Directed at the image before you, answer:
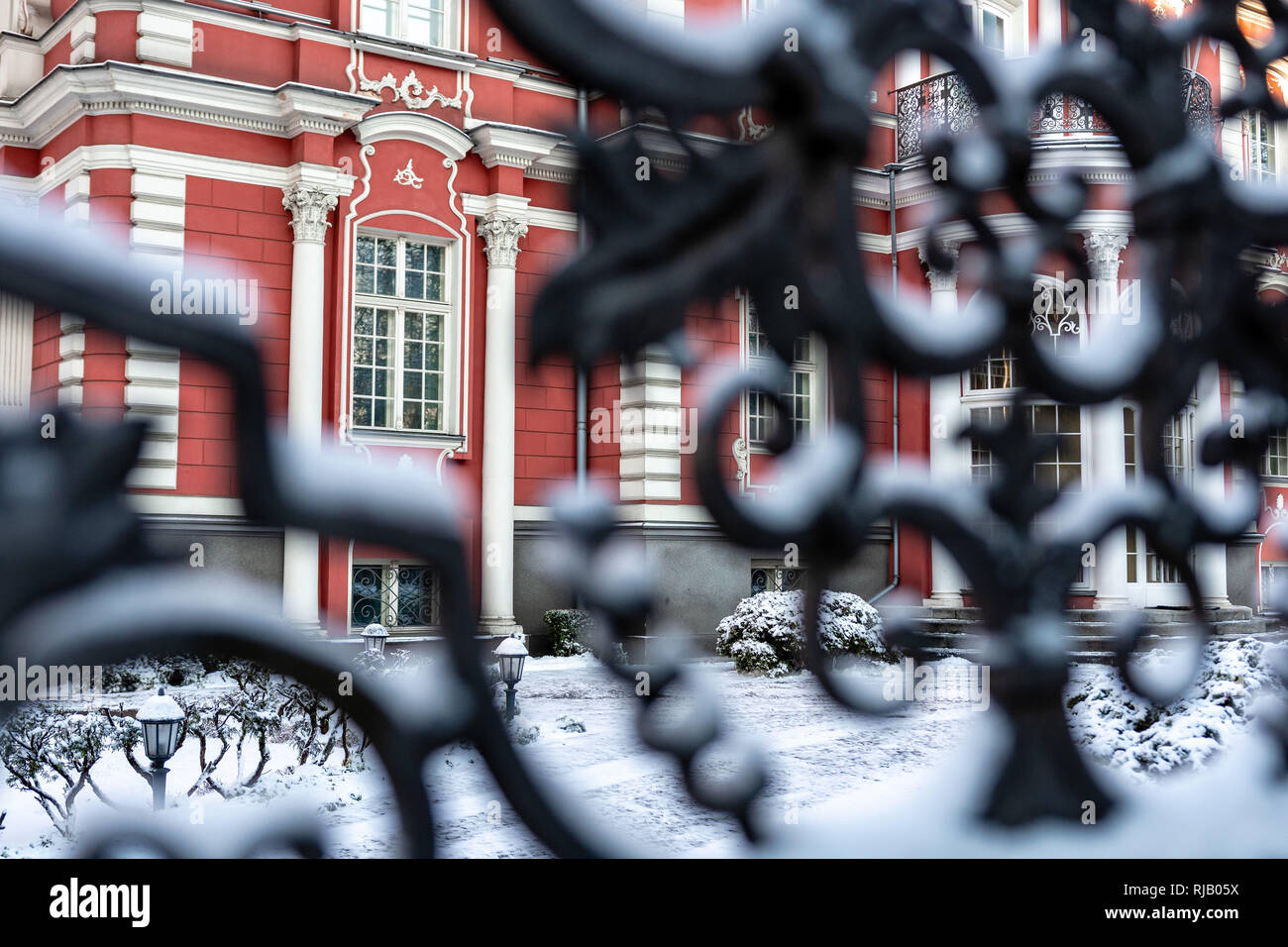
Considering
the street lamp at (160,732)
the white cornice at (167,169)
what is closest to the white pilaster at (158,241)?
the white cornice at (167,169)

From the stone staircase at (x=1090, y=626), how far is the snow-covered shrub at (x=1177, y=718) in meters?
5.61

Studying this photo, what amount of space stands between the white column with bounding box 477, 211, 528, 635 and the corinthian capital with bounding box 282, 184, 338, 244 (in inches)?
69.2

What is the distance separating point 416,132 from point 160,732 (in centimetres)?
913

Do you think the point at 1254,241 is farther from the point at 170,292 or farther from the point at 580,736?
the point at 580,736

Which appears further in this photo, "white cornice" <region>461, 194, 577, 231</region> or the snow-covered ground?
"white cornice" <region>461, 194, 577, 231</region>

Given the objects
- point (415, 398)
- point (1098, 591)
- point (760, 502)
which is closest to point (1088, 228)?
point (1098, 591)

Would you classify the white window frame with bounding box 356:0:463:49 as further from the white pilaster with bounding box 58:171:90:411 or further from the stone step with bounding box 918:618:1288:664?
the stone step with bounding box 918:618:1288:664

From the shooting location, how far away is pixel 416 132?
12.3 meters

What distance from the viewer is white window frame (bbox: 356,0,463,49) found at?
41.5 ft

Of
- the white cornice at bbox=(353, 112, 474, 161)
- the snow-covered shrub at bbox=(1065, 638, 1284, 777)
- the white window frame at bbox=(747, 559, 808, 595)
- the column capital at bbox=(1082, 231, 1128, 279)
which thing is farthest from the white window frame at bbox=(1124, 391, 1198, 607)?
the snow-covered shrub at bbox=(1065, 638, 1284, 777)

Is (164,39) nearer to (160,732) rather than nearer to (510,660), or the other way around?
(510,660)

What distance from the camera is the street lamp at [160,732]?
14.2 ft

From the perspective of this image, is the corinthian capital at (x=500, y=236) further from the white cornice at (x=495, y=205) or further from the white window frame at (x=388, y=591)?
the white window frame at (x=388, y=591)
